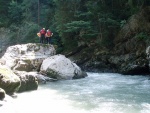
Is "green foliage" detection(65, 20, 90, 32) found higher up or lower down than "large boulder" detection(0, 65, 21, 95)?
higher up

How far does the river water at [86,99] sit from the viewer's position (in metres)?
9.26

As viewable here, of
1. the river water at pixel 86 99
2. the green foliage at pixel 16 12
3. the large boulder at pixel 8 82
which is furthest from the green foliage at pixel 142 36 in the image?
the green foliage at pixel 16 12

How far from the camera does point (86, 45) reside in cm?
2283

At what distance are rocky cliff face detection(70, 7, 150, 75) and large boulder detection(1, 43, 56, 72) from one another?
3342 millimetres

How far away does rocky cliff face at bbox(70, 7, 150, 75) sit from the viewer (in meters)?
18.5

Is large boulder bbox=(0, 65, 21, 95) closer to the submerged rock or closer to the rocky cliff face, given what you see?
the submerged rock

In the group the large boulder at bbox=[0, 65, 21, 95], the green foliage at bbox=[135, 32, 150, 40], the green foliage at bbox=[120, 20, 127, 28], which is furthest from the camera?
the green foliage at bbox=[120, 20, 127, 28]

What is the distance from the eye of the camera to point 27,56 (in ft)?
61.6

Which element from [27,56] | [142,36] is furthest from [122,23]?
[27,56]

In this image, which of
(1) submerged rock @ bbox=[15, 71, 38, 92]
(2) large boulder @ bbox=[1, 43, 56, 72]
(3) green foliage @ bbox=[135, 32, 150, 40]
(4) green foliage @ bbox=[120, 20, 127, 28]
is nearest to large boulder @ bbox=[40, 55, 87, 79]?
(2) large boulder @ bbox=[1, 43, 56, 72]

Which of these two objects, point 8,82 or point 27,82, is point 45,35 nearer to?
point 27,82

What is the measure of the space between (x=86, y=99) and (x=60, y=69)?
6.28m

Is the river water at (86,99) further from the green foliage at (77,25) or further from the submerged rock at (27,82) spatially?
the green foliage at (77,25)

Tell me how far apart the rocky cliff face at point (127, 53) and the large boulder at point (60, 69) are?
3.25m
